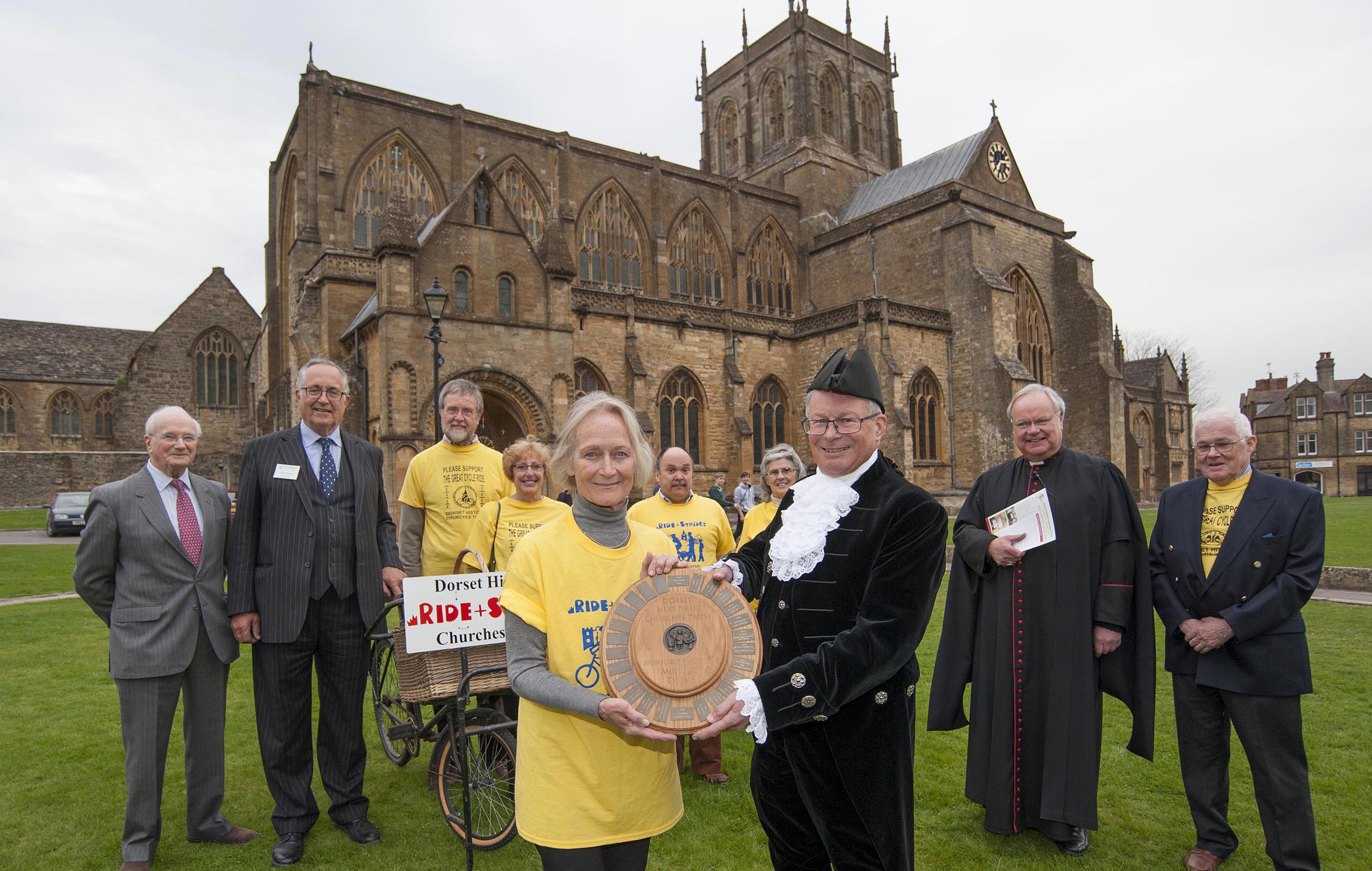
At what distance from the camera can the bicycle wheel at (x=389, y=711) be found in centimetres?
473

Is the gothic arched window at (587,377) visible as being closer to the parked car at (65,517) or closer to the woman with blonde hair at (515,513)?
the parked car at (65,517)

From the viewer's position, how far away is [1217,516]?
12.6ft

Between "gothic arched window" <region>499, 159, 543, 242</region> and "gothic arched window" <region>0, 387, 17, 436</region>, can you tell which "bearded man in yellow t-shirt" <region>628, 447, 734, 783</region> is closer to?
"gothic arched window" <region>499, 159, 543, 242</region>

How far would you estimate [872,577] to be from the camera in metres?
2.23

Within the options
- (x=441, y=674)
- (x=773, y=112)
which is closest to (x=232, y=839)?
(x=441, y=674)

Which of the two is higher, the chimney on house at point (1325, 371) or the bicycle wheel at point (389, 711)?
the chimney on house at point (1325, 371)

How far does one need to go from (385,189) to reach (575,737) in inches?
986

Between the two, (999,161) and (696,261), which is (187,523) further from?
(999,161)

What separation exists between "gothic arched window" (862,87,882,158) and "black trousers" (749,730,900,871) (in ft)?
132

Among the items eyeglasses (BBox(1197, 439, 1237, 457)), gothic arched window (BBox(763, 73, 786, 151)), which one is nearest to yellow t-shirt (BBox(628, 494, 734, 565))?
eyeglasses (BBox(1197, 439, 1237, 457))

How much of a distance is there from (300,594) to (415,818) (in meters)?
1.43

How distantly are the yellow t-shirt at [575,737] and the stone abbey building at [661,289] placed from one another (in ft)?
48.4

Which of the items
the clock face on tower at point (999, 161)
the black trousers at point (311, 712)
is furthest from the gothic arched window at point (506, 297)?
the clock face on tower at point (999, 161)

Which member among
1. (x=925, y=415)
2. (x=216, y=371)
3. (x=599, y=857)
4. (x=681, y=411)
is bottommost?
(x=599, y=857)
